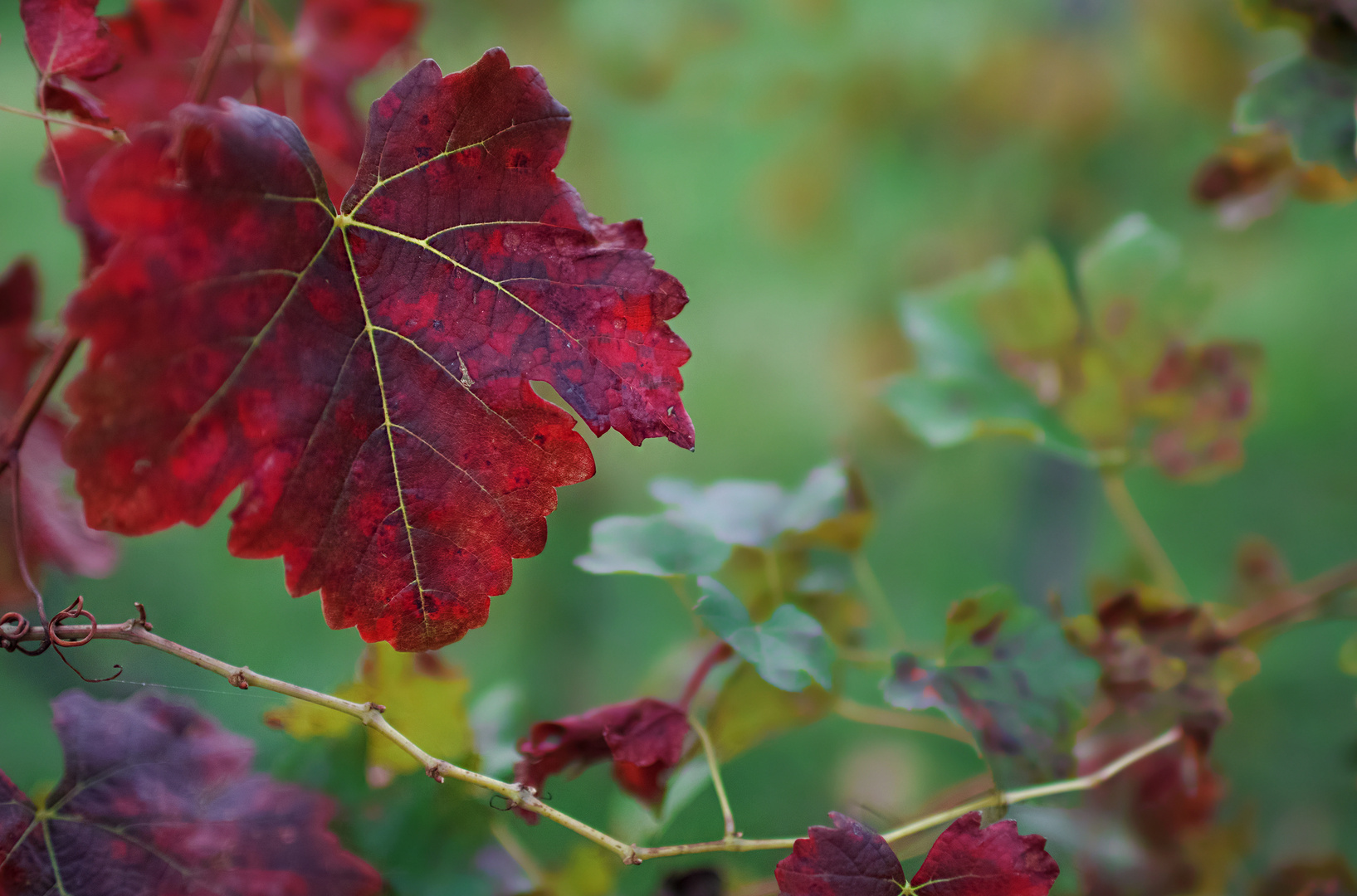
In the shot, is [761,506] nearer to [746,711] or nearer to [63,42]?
[746,711]

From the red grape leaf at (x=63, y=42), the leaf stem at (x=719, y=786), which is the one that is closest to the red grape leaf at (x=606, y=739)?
the leaf stem at (x=719, y=786)

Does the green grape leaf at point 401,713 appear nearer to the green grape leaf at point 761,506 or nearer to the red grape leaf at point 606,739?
the red grape leaf at point 606,739

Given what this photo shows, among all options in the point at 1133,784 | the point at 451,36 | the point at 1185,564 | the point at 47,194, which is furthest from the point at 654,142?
the point at 1185,564

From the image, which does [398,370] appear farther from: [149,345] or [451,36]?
[451,36]

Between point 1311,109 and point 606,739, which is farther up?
point 1311,109

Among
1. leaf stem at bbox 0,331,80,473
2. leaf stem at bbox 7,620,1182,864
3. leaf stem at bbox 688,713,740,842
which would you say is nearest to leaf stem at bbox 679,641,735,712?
leaf stem at bbox 688,713,740,842

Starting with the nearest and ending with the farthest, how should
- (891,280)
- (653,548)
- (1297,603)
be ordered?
(653,548), (1297,603), (891,280)

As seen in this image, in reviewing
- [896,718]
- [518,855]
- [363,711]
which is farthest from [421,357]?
[896,718]
